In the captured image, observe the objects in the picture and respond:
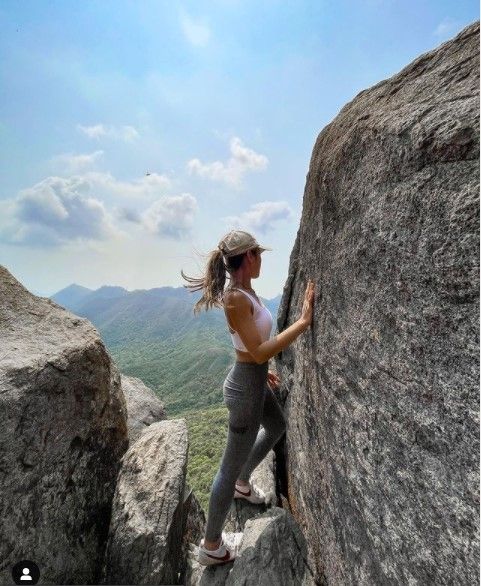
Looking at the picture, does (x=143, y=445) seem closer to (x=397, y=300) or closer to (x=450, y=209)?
(x=397, y=300)

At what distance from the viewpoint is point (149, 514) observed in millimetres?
7473

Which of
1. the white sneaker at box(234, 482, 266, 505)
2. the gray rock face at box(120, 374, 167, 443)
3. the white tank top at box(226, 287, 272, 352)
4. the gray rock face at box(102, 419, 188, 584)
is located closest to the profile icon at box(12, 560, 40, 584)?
the gray rock face at box(102, 419, 188, 584)

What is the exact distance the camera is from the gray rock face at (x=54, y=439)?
20.9 feet

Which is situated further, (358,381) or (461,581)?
(358,381)

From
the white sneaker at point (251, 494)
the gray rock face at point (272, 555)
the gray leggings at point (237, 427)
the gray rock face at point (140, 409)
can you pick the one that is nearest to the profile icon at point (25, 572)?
the gray leggings at point (237, 427)

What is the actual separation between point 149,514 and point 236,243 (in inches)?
221

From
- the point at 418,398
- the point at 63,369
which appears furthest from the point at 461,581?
the point at 63,369

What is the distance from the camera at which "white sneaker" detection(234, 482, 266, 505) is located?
8.02 meters

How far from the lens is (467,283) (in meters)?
2.93

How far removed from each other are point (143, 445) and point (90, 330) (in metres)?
2.95

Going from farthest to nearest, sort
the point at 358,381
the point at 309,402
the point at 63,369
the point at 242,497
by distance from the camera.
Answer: the point at 242,497 → the point at 63,369 → the point at 309,402 → the point at 358,381

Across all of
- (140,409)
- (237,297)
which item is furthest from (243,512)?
(140,409)

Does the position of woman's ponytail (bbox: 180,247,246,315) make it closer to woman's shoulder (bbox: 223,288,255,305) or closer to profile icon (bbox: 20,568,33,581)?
woman's shoulder (bbox: 223,288,255,305)

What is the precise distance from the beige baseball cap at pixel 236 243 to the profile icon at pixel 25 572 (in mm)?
6030
